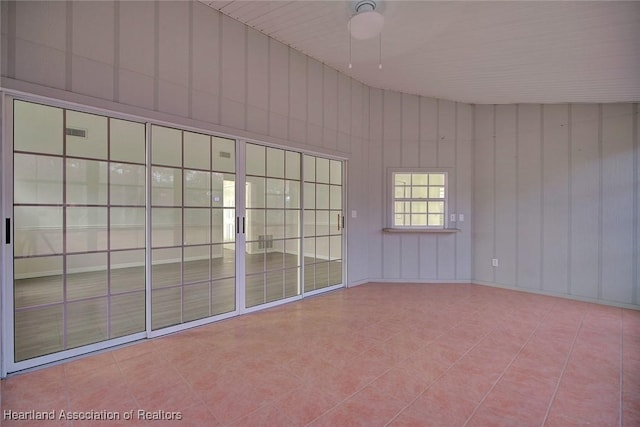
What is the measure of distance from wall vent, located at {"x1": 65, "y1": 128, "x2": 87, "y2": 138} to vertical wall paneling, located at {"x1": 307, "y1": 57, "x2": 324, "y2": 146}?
2484 millimetres

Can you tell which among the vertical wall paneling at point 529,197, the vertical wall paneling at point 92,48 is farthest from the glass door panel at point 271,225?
the vertical wall paneling at point 529,197

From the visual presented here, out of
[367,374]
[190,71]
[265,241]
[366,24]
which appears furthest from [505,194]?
[190,71]

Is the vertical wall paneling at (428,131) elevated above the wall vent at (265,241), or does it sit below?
above

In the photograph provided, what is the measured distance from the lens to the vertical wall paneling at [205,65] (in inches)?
124

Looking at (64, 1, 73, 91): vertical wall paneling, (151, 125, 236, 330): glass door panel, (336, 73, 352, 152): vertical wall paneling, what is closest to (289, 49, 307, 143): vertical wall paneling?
(336, 73, 352, 152): vertical wall paneling

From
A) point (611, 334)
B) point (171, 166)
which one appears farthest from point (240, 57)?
point (611, 334)

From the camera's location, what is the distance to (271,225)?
4.02 metres

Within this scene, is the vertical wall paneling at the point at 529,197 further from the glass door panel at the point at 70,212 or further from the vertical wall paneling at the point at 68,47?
the vertical wall paneling at the point at 68,47

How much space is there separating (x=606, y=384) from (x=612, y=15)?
9.75 ft

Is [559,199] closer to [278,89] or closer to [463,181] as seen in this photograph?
[463,181]

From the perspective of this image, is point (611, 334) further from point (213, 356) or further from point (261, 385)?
point (213, 356)

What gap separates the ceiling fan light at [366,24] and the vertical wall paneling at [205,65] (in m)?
1.44

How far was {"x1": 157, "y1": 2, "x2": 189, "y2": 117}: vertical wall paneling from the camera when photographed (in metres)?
2.92

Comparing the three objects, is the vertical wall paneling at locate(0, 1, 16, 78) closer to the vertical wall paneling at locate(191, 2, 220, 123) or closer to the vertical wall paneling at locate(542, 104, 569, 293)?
the vertical wall paneling at locate(191, 2, 220, 123)
